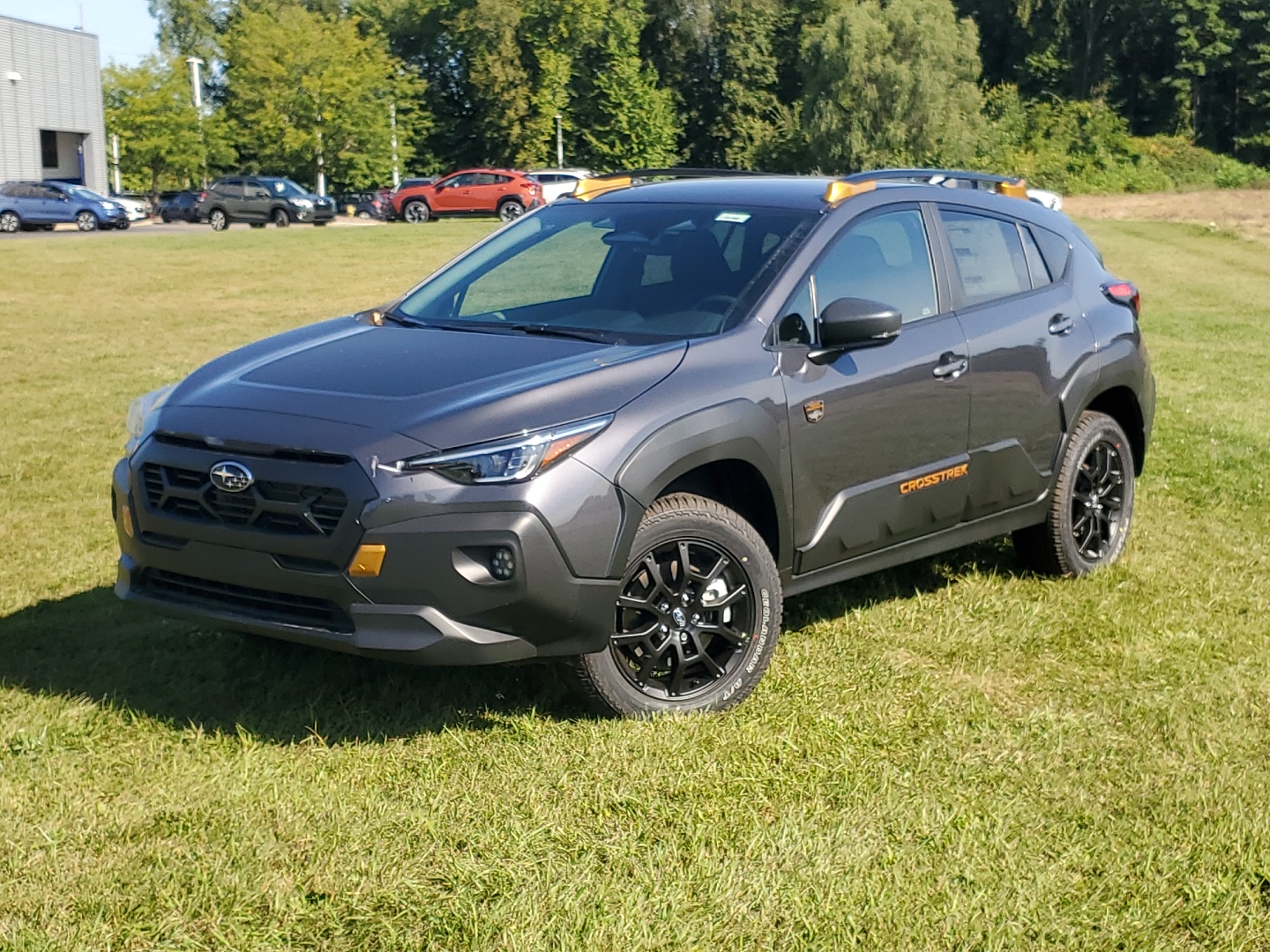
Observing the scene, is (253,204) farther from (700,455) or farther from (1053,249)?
(700,455)

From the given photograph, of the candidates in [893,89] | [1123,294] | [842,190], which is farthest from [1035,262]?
[893,89]

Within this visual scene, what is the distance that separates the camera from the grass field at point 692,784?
11.4 ft

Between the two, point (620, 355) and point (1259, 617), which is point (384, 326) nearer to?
point (620, 355)

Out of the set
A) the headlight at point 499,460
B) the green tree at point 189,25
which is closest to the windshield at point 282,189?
the headlight at point 499,460

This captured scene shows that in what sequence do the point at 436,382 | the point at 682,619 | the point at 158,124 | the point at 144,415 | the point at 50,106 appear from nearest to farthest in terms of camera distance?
the point at 436,382
the point at 682,619
the point at 144,415
the point at 50,106
the point at 158,124

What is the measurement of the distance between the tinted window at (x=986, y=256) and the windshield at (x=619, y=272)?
0.82 m

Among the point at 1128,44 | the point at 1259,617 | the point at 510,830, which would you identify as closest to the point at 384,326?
the point at 510,830

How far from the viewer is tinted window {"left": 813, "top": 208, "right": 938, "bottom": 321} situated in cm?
534

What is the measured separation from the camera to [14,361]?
14.8 m

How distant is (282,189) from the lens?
46.2 metres

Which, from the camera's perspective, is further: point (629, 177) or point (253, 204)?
point (253, 204)

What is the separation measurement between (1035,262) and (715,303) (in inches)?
74.7

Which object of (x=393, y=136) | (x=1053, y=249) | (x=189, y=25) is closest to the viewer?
(x=1053, y=249)

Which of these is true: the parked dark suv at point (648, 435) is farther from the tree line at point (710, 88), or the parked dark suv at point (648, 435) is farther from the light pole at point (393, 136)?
the light pole at point (393, 136)
